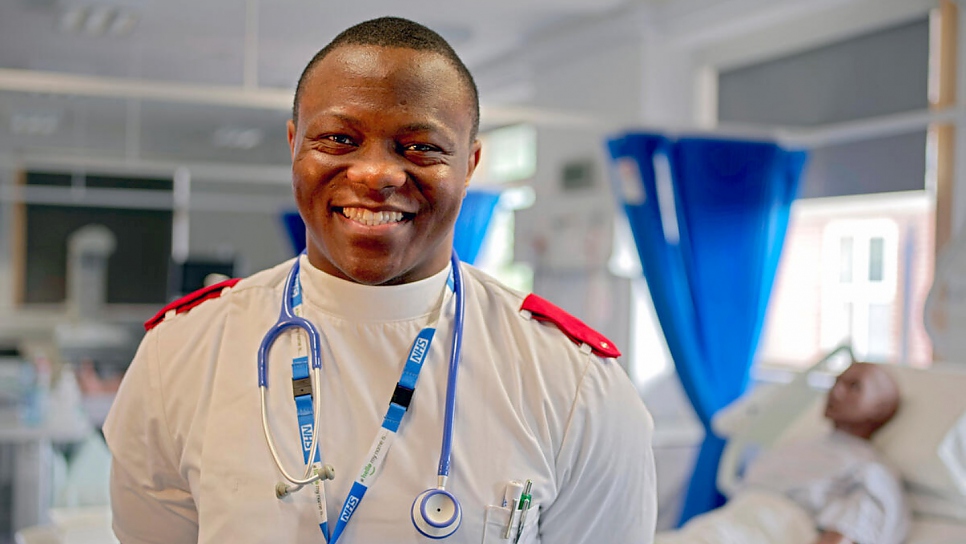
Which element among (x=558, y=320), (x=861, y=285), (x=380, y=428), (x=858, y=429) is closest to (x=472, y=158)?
(x=558, y=320)

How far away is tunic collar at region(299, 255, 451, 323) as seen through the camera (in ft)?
3.45

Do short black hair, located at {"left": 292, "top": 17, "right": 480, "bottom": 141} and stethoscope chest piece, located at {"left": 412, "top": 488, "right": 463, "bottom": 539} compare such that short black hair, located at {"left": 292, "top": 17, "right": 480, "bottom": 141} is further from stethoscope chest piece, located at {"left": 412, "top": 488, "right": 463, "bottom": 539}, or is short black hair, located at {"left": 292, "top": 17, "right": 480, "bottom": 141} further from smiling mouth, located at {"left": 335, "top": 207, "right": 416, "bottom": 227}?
stethoscope chest piece, located at {"left": 412, "top": 488, "right": 463, "bottom": 539}

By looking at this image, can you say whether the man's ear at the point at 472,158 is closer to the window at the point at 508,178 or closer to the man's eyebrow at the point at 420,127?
the man's eyebrow at the point at 420,127

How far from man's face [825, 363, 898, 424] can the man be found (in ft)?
7.00

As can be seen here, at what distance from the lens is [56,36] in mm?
5977

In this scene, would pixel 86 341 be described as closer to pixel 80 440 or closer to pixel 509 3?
pixel 80 440

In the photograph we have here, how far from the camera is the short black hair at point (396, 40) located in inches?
38.3

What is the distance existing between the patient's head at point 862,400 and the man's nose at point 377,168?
2463mm

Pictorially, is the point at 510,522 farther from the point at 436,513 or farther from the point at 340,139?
the point at 340,139

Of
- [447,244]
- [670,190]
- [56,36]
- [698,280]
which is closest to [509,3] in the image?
[670,190]

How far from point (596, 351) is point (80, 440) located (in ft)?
11.2

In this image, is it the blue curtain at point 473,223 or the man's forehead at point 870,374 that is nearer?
the man's forehead at point 870,374

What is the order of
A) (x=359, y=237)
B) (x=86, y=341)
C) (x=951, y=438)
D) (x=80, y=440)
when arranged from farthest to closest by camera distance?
(x=86, y=341), (x=80, y=440), (x=951, y=438), (x=359, y=237)

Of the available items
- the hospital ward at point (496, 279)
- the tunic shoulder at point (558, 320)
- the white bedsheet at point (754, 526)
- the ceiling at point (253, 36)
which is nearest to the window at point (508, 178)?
the hospital ward at point (496, 279)
